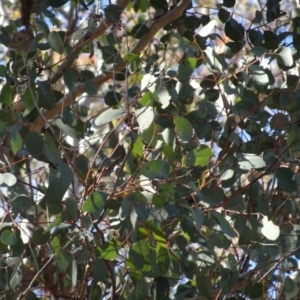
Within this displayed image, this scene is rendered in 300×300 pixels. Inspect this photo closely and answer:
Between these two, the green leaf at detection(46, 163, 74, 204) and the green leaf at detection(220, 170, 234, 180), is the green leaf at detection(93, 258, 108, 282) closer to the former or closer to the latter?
the green leaf at detection(46, 163, 74, 204)

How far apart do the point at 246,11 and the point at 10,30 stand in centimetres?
240

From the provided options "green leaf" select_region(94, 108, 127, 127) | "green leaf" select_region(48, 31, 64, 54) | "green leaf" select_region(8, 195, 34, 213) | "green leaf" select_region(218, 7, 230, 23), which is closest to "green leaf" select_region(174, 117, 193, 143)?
"green leaf" select_region(94, 108, 127, 127)

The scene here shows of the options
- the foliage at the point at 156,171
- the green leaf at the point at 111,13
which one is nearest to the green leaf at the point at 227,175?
the foliage at the point at 156,171

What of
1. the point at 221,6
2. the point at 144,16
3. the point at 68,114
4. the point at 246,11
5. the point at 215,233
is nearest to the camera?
the point at 215,233

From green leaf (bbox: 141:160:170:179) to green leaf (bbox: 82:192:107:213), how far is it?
0.30 feet

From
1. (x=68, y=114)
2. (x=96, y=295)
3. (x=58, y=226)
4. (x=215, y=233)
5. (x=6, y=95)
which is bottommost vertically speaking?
(x=96, y=295)

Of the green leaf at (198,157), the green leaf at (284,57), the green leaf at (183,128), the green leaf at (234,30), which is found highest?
the green leaf at (234,30)

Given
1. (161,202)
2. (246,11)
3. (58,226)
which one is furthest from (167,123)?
(246,11)

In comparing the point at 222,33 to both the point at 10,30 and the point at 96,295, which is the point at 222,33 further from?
the point at 96,295

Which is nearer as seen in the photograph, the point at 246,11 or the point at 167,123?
the point at 167,123

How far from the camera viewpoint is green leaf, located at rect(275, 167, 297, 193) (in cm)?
164

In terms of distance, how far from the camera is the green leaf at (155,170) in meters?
1.44

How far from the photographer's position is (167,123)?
5.23 ft

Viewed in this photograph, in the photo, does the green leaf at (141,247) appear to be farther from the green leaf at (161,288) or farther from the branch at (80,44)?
the branch at (80,44)
